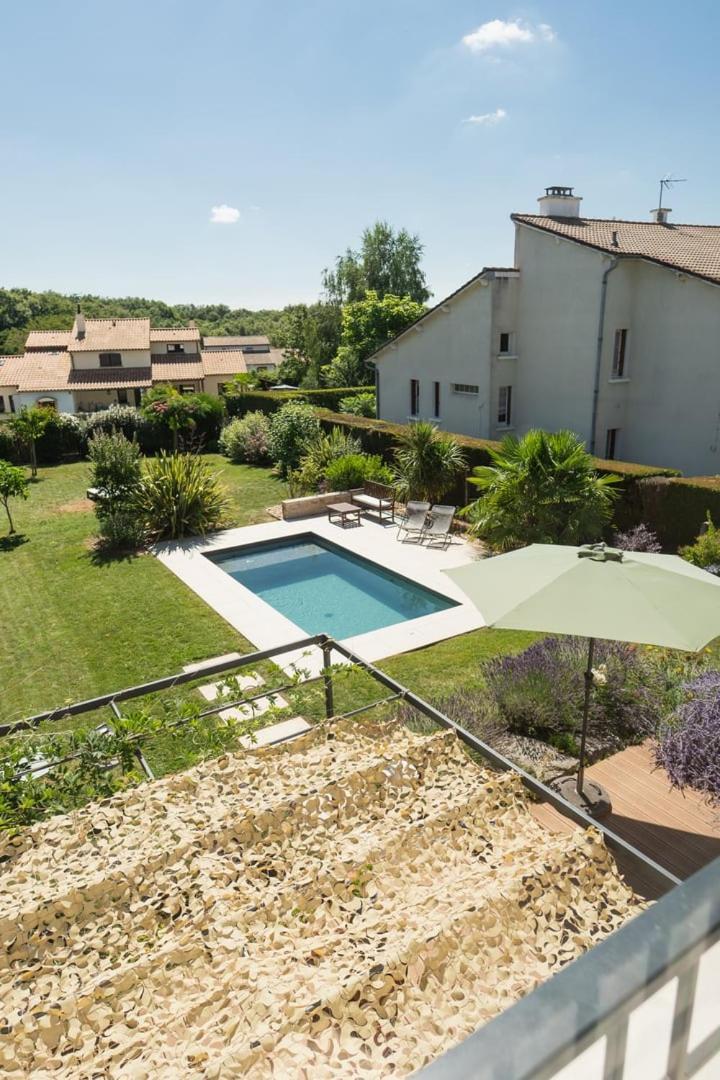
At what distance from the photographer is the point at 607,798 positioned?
6230 millimetres

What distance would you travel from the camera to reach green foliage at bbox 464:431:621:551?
46.0 ft

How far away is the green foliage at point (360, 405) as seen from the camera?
34531 millimetres

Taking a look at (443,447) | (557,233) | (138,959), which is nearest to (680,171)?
(557,233)

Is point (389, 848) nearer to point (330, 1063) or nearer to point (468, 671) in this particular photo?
point (330, 1063)

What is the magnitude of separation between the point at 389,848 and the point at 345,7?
15.9m

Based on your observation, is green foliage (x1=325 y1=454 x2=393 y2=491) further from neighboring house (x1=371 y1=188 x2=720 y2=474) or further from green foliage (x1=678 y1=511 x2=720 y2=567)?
green foliage (x1=678 y1=511 x2=720 y2=567)

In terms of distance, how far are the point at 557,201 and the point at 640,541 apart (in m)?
15.8

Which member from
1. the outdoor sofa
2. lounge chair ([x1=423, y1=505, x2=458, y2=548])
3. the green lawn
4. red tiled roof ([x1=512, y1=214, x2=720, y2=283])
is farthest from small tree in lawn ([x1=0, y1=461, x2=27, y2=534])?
red tiled roof ([x1=512, y1=214, x2=720, y2=283])

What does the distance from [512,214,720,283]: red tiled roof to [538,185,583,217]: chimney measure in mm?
443

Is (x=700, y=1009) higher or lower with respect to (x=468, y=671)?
higher

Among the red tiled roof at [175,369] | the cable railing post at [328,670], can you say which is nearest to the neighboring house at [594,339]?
the cable railing post at [328,670]

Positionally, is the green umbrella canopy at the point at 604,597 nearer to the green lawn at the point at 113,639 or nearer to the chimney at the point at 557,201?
the green lawn at the point at 113,639

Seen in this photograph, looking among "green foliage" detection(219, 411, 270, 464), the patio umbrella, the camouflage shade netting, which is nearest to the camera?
the camouflage shade netting

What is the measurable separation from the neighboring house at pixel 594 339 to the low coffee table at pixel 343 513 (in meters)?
7.22
